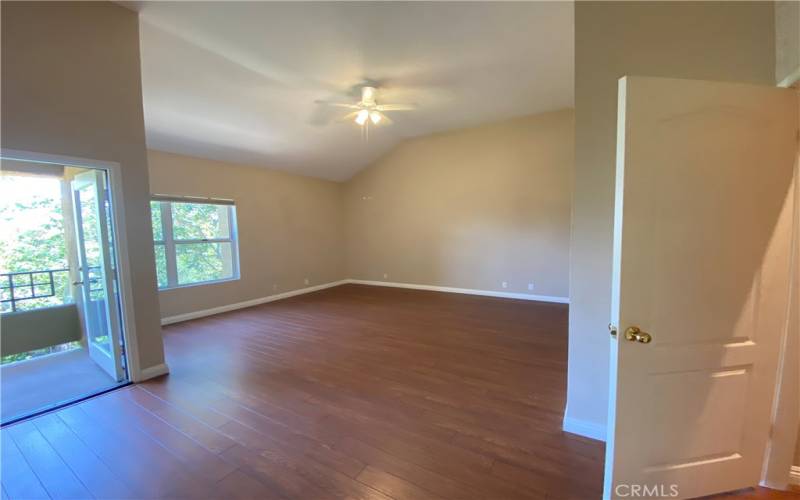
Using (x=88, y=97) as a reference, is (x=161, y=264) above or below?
below

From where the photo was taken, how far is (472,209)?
6039 millimetres

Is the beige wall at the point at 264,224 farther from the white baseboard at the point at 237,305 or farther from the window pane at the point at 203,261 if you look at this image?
the window pane at the point at 203,261

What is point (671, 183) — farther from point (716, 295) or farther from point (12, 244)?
point (12, 244)

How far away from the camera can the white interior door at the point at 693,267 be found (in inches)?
49.3

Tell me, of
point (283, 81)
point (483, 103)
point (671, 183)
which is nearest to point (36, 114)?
point (283, 81)

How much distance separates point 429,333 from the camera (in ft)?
12.9

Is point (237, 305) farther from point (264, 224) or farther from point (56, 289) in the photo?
point (56, 289)

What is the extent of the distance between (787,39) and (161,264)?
6.38 metres

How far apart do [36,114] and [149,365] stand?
2180 mm

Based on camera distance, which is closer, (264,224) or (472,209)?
(264,224)

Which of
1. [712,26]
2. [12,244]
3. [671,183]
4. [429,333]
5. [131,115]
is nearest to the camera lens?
[671,183]

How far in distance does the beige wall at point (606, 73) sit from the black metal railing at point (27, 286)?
570 cm

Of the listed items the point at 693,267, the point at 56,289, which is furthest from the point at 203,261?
the point at 693,267

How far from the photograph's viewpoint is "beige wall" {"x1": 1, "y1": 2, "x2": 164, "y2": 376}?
2041 millimetres
